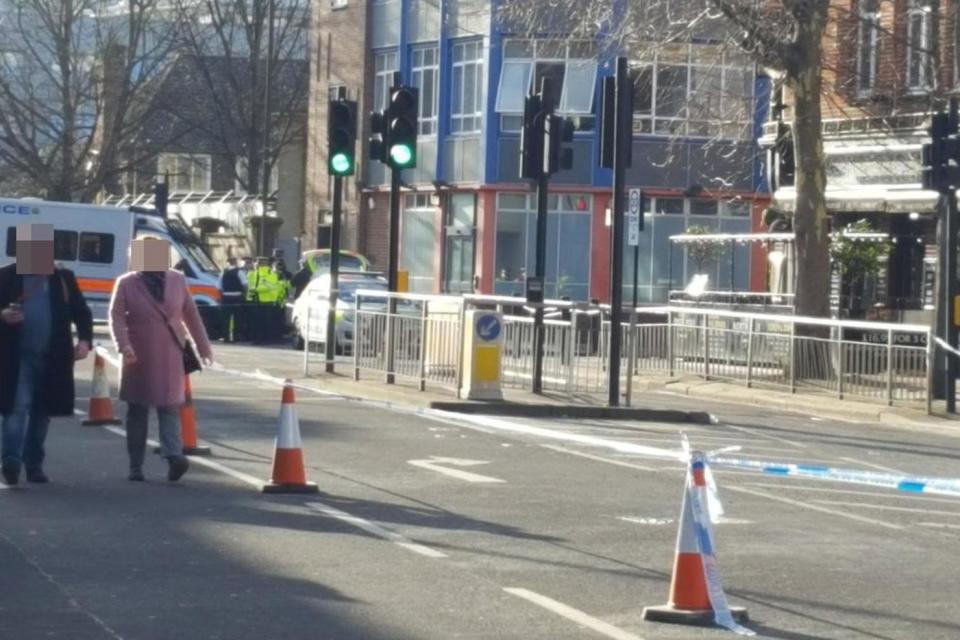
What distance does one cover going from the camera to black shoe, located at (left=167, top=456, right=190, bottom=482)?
12.7 meters

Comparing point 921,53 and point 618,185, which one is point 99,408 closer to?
point 618,185

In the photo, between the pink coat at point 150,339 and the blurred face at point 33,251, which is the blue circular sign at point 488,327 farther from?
the blurred face at point 33,251

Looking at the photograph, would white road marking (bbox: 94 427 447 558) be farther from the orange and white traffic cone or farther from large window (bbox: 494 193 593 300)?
large window (bbox: 494 193 593 300)

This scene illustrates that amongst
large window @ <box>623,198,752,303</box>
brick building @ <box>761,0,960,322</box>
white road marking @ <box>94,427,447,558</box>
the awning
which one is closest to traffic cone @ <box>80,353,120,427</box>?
white road marking @ <box>94,427,447,558</box>

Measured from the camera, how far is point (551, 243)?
46.1 meters

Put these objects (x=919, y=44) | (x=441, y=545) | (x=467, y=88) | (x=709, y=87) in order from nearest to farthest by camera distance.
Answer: (x=441, y=545), (x=919, y=44), (x=709, y=87), (x=467, y=88)

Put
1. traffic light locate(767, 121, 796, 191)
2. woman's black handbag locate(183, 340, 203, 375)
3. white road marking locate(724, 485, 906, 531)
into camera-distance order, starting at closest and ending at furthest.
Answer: white road marking locate(724, 485, 906, 531) < woman's black handbag locate(183, 340, 203, 375) < traffic light locate(767, 121, 796, 191)

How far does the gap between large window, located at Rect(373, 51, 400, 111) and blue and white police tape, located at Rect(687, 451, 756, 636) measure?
1665 inches

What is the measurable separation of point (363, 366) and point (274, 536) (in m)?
12.6

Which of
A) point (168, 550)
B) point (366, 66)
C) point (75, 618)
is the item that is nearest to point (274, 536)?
point (168, 550)

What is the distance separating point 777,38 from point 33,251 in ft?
50.1

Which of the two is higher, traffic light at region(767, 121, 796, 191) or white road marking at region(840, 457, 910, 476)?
traffic light at region(767, 121, 796, 191)

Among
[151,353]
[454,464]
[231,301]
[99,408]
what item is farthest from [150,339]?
[231,301]

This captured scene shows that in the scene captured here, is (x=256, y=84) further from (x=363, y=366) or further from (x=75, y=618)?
(x=75, y=618)
